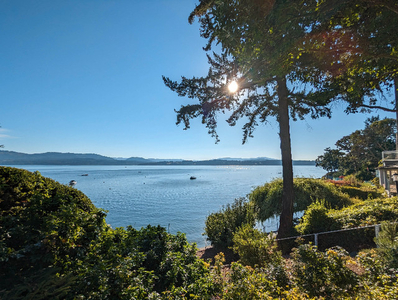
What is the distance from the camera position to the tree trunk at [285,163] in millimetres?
8438

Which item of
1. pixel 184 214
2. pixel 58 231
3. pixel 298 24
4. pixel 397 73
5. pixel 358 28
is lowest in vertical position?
pixel 184 214

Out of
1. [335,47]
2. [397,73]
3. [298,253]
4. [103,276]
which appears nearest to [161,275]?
[103,276]

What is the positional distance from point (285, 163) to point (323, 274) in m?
5.94

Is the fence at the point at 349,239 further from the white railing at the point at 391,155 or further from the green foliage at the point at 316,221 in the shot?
the white railing at the point at 391,155

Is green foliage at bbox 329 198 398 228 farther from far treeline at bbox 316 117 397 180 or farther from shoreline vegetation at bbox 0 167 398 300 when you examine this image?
far treeline at bbox 316 117 397 180

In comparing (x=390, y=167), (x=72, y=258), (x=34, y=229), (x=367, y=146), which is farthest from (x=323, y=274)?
(x=367, y=146)

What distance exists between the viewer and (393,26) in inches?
156

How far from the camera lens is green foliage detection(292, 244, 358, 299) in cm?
307

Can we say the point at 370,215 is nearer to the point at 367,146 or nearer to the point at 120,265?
the point at 120,265

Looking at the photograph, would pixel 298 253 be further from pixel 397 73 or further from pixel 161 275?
pixel 397 73

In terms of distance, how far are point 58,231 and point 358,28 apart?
701cm

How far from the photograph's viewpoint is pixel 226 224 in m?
9.05

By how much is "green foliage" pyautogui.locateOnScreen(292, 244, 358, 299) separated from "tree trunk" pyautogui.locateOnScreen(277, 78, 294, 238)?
5.20 m

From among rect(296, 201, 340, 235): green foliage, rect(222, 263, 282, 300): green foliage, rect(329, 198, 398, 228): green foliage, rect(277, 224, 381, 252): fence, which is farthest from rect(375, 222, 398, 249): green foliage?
rect(222, 263, 282, 300): green foliage
